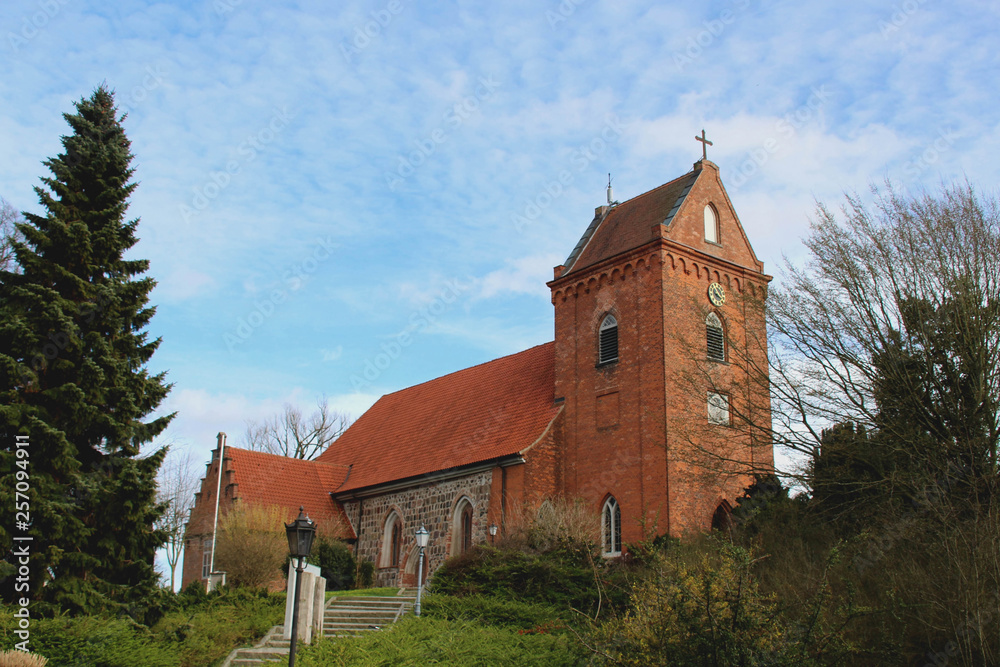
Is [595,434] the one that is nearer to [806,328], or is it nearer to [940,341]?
[806,328]

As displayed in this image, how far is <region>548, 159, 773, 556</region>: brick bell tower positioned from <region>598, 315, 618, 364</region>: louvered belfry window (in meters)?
0.04

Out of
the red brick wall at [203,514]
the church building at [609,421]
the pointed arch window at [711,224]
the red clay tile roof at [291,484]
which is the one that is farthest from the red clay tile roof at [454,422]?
the pointed arch window at [711,224]

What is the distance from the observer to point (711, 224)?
26.2 m

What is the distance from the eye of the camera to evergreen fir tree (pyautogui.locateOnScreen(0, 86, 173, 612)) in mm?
14852

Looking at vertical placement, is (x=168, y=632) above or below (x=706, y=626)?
below

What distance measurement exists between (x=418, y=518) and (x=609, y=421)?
7665 millimetres

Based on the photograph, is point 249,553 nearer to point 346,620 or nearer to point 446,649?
point 346,620

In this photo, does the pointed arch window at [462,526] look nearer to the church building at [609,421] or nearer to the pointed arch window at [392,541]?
the church building at [609,421]

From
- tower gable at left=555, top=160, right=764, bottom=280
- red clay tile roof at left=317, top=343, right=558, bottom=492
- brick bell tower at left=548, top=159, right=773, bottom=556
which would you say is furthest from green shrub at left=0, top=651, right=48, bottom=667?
tower gable at left=555, top=160, right=764, bottom=280

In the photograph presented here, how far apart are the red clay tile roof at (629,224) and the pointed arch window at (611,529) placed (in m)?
7.37

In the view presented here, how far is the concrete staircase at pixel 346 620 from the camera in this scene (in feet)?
53.3

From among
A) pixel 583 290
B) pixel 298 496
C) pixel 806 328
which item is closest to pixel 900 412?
pixel 806 328

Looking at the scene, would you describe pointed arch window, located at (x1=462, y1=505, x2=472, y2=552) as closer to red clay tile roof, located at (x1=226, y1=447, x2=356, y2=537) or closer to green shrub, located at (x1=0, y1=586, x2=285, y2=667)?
red clay tile roof, located at (x1=226, y1=447, x2=356, y2=537)

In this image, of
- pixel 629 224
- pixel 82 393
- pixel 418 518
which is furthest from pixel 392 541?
pixel 82 393
